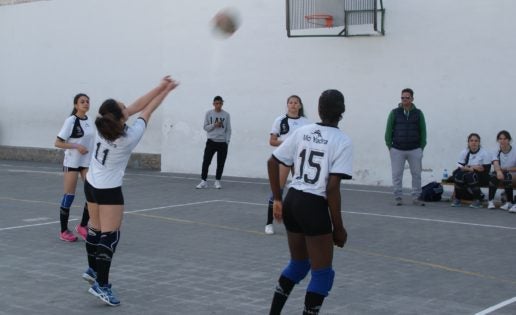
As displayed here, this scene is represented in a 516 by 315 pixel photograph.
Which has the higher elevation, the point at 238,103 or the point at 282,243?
the point at 238,103

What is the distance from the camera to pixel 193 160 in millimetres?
19781

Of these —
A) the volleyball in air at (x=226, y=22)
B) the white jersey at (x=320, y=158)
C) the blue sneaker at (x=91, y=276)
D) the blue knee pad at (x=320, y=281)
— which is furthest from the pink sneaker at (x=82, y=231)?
the volleyball in air at (x=226, y=22)

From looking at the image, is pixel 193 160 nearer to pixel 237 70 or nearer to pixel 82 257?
pixel 237 70

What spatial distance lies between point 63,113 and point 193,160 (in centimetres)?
618

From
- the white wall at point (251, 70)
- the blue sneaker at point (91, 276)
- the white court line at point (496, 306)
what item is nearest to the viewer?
the white court line at point (496, 306)

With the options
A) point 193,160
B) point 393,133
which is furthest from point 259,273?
point 193,160

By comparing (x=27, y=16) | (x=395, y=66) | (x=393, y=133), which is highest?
(x=27, y=16)

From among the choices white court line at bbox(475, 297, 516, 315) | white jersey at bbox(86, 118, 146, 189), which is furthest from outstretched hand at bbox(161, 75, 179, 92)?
white court line at bbox(475, 297, 516, 315)

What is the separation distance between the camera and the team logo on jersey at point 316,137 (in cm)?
564

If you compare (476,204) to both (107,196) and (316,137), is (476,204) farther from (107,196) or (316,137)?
(316,137)

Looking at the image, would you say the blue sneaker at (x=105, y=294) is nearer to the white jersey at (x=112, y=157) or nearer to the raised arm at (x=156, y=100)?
the white jersey at (x=112, y=157)

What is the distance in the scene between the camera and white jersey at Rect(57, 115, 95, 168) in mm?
9820

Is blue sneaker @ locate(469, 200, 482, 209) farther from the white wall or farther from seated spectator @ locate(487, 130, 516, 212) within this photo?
the white wall

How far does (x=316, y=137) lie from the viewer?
18.6 ft
